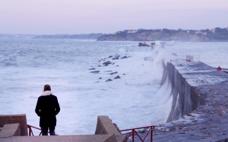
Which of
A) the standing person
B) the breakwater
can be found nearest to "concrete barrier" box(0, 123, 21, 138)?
the standing person

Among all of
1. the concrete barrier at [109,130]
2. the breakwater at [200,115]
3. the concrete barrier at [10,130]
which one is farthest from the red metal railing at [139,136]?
the concrete barrier at [10,130]

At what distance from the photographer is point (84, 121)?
21000 mm

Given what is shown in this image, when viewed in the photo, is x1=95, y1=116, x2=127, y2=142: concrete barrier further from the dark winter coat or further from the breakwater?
the breakwater

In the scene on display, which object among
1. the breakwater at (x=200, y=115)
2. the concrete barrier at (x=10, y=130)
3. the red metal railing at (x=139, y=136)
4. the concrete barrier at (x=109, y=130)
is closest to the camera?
the concrete barrier at (x=109, y=130)

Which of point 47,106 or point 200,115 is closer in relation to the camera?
point 47,106

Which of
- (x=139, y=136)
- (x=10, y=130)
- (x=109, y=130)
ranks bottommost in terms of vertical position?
(x=139, y=136)

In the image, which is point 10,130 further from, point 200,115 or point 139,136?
point 200,115

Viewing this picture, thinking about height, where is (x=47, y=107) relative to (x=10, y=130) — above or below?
above

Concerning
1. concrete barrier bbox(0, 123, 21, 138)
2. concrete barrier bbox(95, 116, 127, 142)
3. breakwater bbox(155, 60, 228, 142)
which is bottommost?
breakwater bbox(155, 60, 228, 142)

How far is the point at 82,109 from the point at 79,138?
16.7 meters

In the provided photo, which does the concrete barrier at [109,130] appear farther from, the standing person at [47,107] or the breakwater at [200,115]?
the breakwater at [200,115]

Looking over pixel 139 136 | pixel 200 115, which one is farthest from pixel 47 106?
pixel 200 115

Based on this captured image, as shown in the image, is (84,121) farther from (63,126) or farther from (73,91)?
(73,91)

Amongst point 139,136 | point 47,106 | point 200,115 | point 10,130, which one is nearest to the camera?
point 10,130
